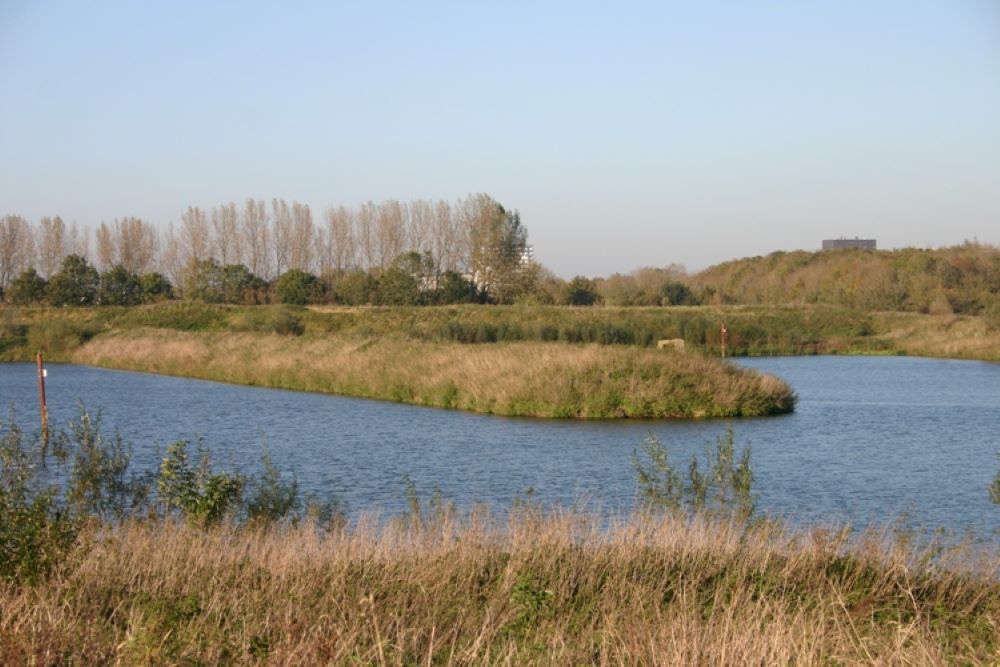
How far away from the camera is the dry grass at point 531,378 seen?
27281mm

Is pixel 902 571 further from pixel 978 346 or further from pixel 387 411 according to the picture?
pixel 978 346

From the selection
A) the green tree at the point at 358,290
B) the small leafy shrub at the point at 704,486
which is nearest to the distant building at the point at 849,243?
the green tree at the point at 358,290

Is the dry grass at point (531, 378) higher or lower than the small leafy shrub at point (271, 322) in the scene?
lower

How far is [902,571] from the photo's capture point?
853 centimetres

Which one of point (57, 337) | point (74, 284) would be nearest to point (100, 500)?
point (57, 337)

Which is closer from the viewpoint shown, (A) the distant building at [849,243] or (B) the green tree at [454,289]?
(B) the green tree at [454,289]

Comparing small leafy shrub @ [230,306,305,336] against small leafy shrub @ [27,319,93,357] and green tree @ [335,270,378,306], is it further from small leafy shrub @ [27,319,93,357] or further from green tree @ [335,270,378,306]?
small leafy shrub @ [27,319,93,357]

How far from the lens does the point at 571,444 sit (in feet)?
74.7

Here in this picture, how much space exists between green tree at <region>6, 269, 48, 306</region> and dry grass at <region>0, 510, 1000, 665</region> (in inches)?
2514

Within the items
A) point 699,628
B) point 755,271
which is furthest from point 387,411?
point 755,271

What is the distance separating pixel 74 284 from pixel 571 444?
177 ft

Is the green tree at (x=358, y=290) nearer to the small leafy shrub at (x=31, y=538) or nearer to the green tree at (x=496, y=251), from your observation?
the green tree at (x=496, y=251)

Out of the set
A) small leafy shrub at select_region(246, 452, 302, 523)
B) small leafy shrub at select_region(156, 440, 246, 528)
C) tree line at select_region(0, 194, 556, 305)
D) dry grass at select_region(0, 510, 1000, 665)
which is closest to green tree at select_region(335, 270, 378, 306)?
tree line at select_region(0, 194, 556, 305)

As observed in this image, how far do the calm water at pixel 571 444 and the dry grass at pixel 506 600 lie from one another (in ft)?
11.9
